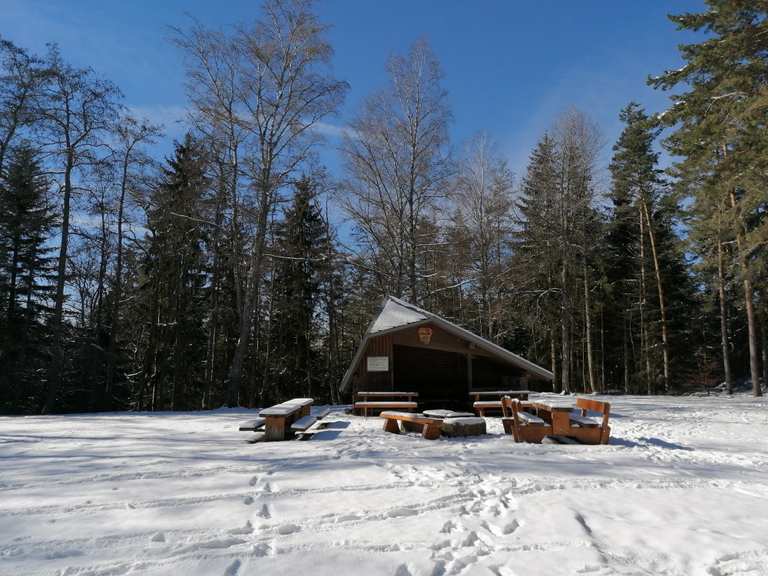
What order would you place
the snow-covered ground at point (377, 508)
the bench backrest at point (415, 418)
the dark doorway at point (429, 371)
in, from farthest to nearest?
1. the dark doorway at point (429, 371)
2. the bench backrest at point (415, 418)
3. the snow-covered ground at point (377, 508)

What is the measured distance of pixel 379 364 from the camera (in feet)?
42.9

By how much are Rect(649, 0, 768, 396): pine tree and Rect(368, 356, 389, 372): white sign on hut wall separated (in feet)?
29.7

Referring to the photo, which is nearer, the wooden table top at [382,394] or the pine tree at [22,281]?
the wooden table top at [382,394]

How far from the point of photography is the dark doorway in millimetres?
16516

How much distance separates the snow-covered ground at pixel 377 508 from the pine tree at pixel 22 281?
55.4 feet

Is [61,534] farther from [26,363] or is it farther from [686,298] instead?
[686,298]

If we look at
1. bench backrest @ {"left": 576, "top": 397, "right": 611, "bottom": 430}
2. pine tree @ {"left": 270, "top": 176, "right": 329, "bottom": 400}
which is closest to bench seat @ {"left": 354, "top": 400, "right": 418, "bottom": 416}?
bench backrest @ {"left": 576, "top": 397, "right": 611, "bottom": 430}

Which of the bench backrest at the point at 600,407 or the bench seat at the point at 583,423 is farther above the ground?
the bench backrest at the point at 600,407

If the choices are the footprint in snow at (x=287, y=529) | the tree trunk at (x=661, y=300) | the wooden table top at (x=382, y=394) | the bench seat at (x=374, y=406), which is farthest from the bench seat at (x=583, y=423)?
the tree trunk at (x=661, y=300)

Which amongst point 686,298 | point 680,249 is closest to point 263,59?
point 680,249

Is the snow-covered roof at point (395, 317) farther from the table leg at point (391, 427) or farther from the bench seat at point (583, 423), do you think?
the bench seat at point (583, 423)

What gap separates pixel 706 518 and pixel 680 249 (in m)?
14.6

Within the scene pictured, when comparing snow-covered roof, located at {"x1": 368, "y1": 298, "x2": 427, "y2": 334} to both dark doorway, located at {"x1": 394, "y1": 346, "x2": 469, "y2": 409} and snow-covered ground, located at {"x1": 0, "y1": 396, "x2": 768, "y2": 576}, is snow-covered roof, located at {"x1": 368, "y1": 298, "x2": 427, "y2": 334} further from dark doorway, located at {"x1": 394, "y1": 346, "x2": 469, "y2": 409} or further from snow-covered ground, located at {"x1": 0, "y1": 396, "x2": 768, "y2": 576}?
snow-covered ground, located at {"x1": 0, "y1": 396, "x2": 768, "y2": 576}

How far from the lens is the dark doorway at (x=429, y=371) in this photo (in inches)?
650
